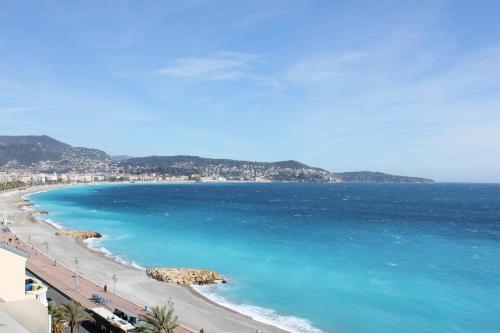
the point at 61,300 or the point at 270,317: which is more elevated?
the point at 61,300

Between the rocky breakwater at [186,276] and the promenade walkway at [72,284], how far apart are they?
6598 mm

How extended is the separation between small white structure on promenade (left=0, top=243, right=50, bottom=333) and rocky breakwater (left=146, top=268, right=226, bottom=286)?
60.1ft

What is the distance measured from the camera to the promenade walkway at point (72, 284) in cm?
3256

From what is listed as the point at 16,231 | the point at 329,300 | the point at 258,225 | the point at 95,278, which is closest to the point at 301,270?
the point at 329,300

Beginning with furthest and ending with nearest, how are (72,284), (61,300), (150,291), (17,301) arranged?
1. (150,291)
2. (72,284)
3. (61,300)
4. (17,301)

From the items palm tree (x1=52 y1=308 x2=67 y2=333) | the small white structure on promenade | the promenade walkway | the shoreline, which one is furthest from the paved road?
the shoreline

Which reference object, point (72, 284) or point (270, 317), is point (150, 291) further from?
point (270, 317)

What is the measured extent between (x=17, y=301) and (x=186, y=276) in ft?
97.9

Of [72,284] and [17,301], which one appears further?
[72,284]

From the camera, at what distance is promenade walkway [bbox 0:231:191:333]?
107 ft

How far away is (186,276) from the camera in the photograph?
4328 cm

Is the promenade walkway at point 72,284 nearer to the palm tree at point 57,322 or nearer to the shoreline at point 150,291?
the shoreline at point 150,291

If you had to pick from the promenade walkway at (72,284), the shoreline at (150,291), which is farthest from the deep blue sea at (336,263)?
the promenade walkway at (72,284)

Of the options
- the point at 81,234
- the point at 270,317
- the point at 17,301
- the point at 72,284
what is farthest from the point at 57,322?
the point at 81,234
